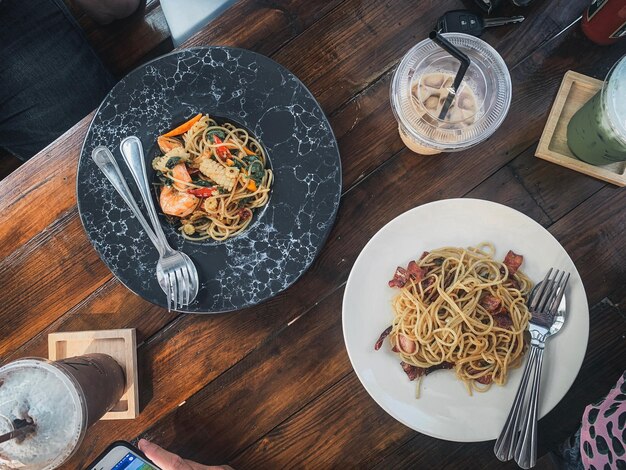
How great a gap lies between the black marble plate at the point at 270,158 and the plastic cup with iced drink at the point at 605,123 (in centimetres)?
64

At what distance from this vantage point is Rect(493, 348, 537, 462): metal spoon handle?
1.38 metres

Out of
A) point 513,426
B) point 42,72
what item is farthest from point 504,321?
point 42,72

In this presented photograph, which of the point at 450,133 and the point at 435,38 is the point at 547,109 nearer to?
the point at 450,133

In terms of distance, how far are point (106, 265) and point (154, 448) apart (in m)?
0.51

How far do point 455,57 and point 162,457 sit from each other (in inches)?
49.5

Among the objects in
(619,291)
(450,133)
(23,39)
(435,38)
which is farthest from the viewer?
(23,39)

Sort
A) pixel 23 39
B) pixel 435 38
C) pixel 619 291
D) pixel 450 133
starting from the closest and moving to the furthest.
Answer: pixel 435 38
pixel 450 133
pixel 619 291
pixel 23 39

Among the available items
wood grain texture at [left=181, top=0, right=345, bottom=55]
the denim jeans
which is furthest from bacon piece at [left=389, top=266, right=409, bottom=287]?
the denim jeans

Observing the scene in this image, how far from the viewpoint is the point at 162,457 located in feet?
4.77

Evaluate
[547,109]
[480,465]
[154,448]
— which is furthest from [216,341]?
[547,109]

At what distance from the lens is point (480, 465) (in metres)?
1.57

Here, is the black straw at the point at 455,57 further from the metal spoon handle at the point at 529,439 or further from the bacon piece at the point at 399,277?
the metal spoon handle at the point at 529,439

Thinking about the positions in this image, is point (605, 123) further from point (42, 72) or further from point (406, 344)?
point (42, 72)

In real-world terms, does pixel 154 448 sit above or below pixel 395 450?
above
